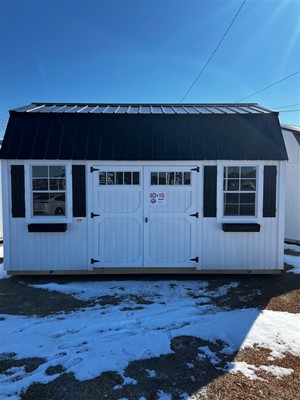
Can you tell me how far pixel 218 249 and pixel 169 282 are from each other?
1169 mm

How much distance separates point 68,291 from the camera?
17.5 ft

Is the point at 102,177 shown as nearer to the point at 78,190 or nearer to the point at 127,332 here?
the point at 78,190

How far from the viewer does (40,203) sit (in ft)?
19.7

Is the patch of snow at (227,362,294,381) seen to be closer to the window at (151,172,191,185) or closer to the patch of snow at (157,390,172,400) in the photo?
the patch of snow at (157,390,172,400)

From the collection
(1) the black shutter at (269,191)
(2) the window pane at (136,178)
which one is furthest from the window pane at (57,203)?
(1) the black shutter at (269,191)

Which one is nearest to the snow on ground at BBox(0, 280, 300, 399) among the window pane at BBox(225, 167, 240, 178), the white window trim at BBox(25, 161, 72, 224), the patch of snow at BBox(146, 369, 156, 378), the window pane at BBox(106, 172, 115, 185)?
the patch of snow at BBox(146, 369, 156, 378)

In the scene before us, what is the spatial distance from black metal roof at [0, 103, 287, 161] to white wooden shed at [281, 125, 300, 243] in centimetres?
320

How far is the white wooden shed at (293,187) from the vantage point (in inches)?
350

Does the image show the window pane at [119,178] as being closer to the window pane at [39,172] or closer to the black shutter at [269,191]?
the window pane at [39,172]

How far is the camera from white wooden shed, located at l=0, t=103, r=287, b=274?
5875 mm

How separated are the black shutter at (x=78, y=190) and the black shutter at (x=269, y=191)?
3.52 m

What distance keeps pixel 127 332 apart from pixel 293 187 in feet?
23.4


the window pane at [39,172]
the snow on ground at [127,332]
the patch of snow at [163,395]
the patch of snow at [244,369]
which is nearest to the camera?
the patch of snow at [163,395]

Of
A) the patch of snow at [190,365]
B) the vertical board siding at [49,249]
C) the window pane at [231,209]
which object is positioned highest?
the window pane at [231,209]
